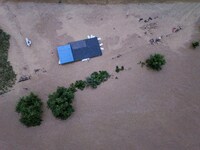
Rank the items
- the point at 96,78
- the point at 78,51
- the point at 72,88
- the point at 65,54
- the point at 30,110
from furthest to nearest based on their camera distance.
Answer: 1. the point at 78,51
2. the point at 65,54
3. the point at 96,78
4. the point at 72,88
5. the point at 30,110

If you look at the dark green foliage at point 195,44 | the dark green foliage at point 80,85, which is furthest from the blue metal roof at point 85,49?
the dark green foliage at point 195,44

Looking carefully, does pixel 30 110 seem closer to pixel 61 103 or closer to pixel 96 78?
pixel 61 103

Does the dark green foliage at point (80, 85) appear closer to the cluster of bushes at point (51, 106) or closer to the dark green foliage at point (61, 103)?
the cluster of bushes at point (51, 106)

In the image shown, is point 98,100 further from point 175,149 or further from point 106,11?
point 106,11

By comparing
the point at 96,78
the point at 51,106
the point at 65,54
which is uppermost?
the point at 65,54

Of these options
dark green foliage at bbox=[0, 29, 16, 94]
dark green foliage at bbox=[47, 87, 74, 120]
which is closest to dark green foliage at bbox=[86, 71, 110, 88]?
dark green foliage at bbox=[47, 87, 74, 120]

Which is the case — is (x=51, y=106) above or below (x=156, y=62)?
below

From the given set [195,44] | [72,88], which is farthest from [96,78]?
[195,44]

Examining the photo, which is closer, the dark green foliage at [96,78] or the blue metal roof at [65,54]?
the dark green foliage at [96,78]
